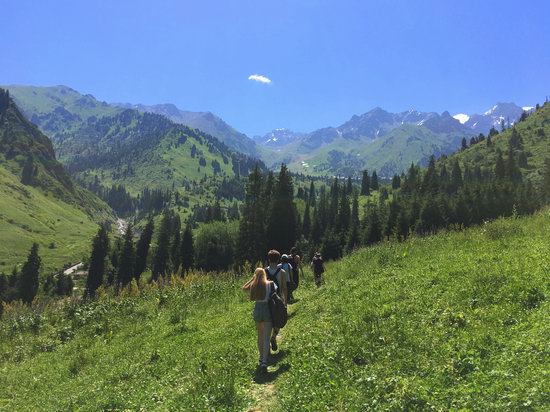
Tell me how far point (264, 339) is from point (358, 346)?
2.66m

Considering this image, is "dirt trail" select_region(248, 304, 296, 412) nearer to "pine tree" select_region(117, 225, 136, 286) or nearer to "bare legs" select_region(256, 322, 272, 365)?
"bare legs" select_region(256, 322, 272, 365)

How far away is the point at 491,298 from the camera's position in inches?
459

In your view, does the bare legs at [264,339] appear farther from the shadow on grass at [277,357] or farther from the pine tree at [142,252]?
the pine tree at [142,252]

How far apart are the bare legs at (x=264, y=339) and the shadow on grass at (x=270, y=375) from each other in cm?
33

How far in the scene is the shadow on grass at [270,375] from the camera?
1111cm

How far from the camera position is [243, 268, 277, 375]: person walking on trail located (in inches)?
467

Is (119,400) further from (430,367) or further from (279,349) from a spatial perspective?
(430,367)

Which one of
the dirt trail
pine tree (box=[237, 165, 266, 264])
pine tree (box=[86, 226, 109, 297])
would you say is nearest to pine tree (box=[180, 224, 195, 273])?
pine tree (box=[237, 165, 266, 264])

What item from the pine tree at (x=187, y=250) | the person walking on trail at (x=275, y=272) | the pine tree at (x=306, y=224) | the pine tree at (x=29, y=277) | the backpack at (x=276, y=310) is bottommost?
the pine tree at (x=29, y=277)

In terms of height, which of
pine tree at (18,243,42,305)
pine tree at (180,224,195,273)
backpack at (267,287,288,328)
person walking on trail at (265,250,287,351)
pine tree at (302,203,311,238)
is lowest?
pine tree at (18,243,42,305)

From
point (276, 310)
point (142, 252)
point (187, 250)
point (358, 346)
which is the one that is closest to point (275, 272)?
point (276, 310)

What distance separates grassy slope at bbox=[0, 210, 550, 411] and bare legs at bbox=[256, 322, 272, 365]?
1.64 feet

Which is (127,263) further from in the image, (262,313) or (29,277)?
(262,313)

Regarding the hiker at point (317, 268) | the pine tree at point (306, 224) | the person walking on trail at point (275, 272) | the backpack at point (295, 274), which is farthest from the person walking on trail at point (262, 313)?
the pine tree at point (306, 224)
